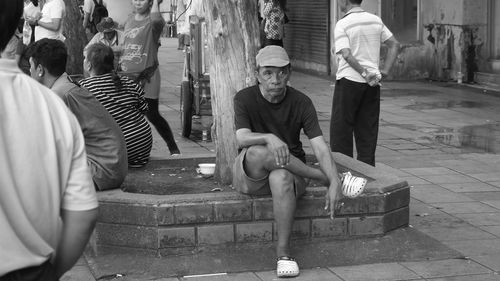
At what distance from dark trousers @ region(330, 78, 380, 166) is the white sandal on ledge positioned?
2.55 m

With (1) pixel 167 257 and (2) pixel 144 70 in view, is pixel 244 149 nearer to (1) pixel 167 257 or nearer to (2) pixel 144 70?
(1) pixel 167 257

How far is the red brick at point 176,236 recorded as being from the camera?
5848mm

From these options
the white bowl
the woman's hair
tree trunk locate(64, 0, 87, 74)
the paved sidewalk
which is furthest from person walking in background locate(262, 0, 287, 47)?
the white bowl

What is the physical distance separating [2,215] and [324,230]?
3.78 meters

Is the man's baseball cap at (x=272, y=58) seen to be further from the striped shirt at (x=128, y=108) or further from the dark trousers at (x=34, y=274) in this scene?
the dark trousers at (x=34, y=274)

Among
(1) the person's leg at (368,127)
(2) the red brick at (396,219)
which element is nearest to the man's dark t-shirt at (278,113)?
Result: (2) the red brick at (396,219)

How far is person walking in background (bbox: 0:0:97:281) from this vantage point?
2527 mm

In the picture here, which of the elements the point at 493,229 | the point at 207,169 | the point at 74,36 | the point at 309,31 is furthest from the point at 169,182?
the point at 309,31

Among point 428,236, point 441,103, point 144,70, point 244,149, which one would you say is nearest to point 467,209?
point 428,236

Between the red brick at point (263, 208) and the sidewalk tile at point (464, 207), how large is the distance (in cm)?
173

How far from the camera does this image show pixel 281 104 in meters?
6.02

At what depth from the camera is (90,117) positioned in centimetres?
622

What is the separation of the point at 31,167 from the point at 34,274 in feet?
0.97

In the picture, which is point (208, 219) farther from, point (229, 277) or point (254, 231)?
point (229, 277)
